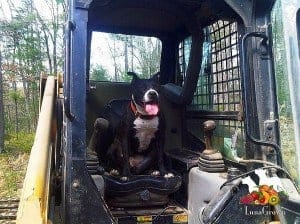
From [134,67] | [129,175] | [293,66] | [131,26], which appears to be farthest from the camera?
[134,67]

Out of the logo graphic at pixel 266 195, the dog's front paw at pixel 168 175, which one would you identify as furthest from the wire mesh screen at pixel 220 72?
the logo graphic at pixel 266 195

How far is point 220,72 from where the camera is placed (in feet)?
9.34

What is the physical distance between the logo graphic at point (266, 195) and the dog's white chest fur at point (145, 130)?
169 cm

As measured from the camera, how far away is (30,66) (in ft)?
60.5

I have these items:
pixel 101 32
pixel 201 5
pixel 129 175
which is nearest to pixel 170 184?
pixel 129 175

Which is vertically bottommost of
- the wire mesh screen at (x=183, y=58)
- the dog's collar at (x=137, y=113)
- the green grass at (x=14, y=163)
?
the green grass at (x=14, y=163)

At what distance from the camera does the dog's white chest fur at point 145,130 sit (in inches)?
135

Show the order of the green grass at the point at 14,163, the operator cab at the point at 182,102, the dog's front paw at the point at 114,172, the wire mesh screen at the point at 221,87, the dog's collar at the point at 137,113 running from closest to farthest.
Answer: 1. the operator cab at the point at 182,102
2. the wire mesh screen at the point at 221,87
3. the dog's front paw at the point at 114,172
4. the dog's collar at the point at 137,113
5. the green grass at the point at 14,163

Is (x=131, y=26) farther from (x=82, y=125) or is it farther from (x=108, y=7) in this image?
(x=82, y=125)

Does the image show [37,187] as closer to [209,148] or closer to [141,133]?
[209,148]

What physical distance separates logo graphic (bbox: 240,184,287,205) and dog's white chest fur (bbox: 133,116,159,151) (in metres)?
1.69

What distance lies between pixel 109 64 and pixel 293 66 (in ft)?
7.29

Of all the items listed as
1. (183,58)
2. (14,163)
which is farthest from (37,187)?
(14,163)

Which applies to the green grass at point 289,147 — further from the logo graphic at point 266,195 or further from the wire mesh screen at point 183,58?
the wire mesh screen at point 183,58
